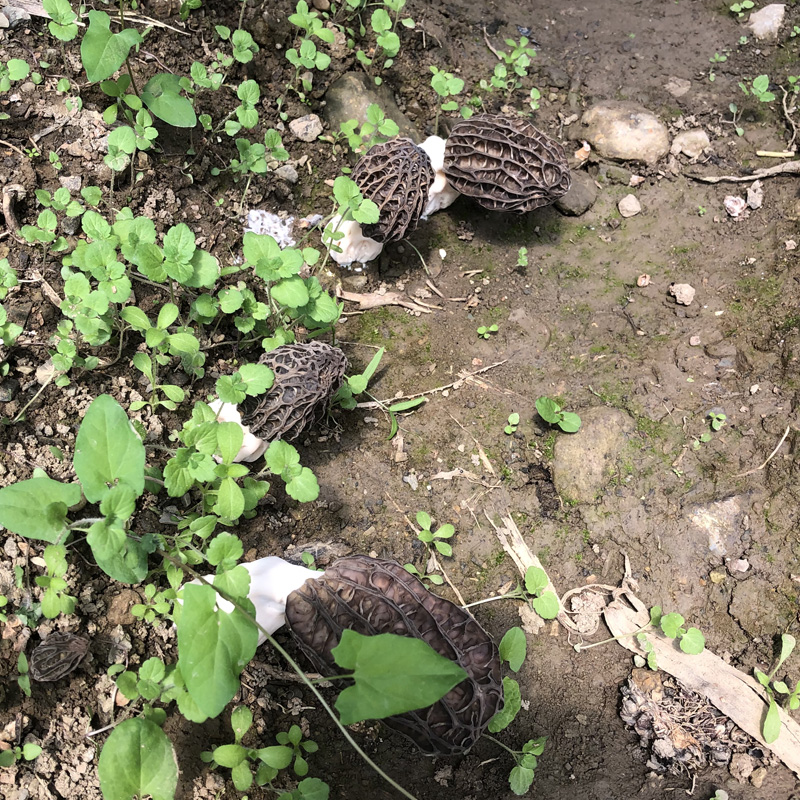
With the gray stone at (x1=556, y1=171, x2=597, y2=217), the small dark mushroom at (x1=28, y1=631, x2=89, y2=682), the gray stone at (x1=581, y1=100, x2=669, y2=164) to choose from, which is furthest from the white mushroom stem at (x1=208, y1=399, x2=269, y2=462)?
the gray stone at (x1=581, y1=100, x2=669, y2=164)

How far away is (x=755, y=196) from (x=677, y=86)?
0.91m

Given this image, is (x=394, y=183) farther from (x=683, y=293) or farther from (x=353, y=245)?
(x=683, y=293)

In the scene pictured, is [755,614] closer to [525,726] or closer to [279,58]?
[525,726]

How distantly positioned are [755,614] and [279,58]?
3.59 metres

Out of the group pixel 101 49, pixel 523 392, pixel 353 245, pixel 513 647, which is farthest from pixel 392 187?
pixel 513 647

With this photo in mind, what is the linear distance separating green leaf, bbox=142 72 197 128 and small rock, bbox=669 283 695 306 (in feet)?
8.14

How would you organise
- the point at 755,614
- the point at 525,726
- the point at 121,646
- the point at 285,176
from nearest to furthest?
the point at 121,646 < the point at 525,726 < the point at 755,614 < the point at 285,176

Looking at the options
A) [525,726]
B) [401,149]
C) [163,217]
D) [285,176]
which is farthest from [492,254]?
[525,726]

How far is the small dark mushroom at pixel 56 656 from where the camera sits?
2.18 meters

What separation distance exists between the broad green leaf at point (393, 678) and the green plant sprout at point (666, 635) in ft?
4.11

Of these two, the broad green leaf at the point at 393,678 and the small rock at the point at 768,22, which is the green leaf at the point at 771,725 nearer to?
the broad green leaf at the point at 393,678

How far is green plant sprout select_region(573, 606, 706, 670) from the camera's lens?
2.70 metres

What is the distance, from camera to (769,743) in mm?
2631

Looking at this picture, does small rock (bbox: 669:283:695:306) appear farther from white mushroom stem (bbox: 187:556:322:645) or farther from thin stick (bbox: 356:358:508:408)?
white mushroom stem (bbox: 187:556:322:645)
